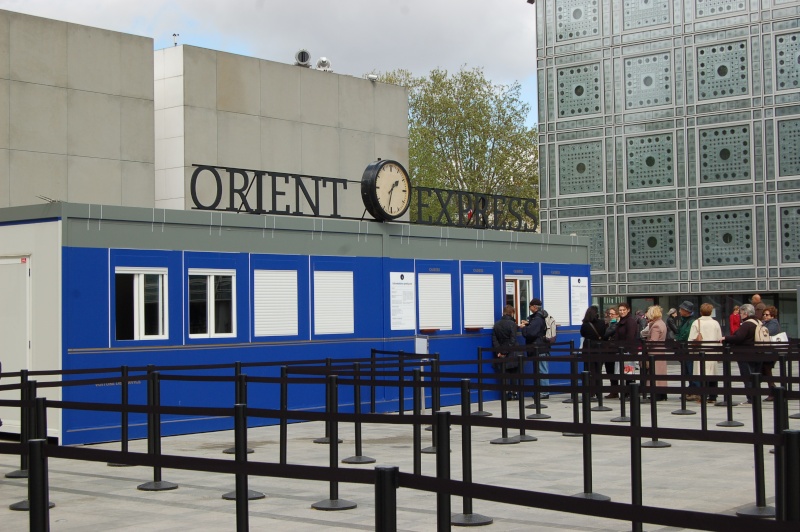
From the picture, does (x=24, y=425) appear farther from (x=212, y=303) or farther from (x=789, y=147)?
(x=789, y=147)

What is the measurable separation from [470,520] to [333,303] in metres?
10.8

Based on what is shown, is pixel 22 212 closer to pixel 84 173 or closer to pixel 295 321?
pixel 295 321

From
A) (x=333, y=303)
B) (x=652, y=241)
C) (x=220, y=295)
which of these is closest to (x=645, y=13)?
(x=652, y=241)

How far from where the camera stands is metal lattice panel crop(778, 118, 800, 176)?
A: 40.4m

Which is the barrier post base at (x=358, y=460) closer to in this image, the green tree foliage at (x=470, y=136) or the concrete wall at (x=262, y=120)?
the concrete wall at (x=262, y=120)

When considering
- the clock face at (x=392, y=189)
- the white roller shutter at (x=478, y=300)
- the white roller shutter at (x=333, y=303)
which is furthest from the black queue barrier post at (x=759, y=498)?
the white roller shutter at (x=478, y=300)

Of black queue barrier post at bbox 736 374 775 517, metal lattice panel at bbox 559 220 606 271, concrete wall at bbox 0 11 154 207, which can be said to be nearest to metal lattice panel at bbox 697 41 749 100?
metal lattice panel at bbox 559 220 606 271

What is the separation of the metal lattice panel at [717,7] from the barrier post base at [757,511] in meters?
34.2

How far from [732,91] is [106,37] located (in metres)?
21.6

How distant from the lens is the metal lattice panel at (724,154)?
41375mm

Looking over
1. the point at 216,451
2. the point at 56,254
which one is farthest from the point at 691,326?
the point at 56,254

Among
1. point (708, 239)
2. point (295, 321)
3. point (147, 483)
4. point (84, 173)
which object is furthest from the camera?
point (708, 239)

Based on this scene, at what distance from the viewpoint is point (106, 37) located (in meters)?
34.6

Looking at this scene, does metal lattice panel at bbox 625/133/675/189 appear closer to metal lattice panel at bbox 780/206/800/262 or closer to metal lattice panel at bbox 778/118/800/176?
metal lattice panel at bbox 778/118/800/176
